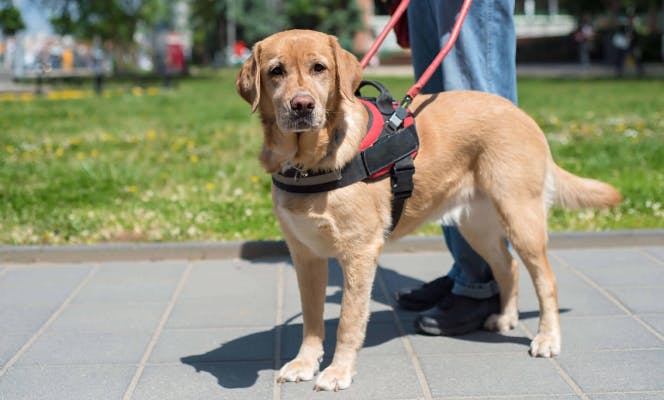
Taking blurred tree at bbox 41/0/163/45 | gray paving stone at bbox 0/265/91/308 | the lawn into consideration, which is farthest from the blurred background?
gray paving stone at bbox 0/265/91/308

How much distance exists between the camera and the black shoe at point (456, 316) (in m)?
4.23

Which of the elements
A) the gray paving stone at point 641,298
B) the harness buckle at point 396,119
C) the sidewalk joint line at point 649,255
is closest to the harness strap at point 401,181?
the harness buckle at point 396,119

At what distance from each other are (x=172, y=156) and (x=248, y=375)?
234 inches

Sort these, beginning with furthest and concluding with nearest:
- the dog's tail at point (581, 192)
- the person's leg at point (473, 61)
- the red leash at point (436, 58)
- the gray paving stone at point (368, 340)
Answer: the person's leg at point (473, 61)
the dog's tail at point (581, 192)
the gray paving stone at point (368, 340)
the red leash at point (436, 58)

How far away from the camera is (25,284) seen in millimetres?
5277

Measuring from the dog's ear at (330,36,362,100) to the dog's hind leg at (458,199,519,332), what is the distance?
1191 mm

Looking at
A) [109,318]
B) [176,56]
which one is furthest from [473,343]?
[176,56]

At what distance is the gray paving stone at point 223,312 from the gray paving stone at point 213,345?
11cm

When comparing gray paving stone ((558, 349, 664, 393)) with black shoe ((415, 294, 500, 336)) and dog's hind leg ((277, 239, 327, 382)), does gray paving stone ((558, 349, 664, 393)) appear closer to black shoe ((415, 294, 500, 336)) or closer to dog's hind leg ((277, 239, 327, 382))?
black shoe ((415, 294, 500, 336))

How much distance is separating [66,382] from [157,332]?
75 centimetres

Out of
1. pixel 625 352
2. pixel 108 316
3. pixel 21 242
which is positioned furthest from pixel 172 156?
pixel 625 352

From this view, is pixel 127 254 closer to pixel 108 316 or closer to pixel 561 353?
pixel 108 316

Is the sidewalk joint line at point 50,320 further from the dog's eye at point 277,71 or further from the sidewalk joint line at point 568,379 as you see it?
the sidewalk joint line at point 568,379

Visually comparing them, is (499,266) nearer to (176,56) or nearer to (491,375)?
(491,375)
